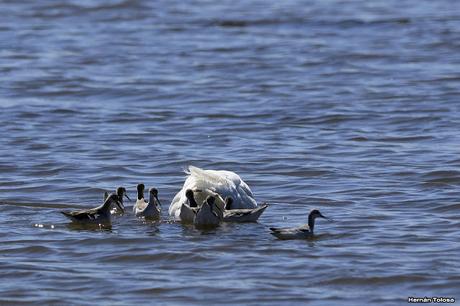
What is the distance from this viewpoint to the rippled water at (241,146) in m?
9.96

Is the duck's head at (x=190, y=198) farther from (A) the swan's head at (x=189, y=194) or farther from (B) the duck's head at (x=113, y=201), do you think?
(B) the duck's head at (x=113, y=201)

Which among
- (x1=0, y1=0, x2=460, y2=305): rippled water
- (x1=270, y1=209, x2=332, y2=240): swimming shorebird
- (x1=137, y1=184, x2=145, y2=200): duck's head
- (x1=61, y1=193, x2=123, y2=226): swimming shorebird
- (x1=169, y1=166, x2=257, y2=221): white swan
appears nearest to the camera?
(x1=0, y1=0, x2=460, y2=305): rippled water

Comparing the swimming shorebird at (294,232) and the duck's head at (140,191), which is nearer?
the swimming shorebird at (294,232)

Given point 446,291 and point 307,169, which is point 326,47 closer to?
point 307,169

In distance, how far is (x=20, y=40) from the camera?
2781 centimetres

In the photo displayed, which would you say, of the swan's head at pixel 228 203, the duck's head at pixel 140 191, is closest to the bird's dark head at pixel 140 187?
the duck's head at pixel 140 191

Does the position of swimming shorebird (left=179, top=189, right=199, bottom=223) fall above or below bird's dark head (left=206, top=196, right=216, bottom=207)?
below

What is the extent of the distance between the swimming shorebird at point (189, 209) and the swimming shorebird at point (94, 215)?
2.21ft

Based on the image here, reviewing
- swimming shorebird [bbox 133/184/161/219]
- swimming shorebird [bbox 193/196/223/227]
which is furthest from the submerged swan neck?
swimming shorebird [bbox 133/184/161/219]

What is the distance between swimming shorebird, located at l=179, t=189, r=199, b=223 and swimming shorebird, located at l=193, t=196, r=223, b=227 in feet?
0.17

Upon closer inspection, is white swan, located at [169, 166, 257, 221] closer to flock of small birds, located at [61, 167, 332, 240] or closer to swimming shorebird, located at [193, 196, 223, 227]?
flock of small birds, located at [61, 167, 332, 240]

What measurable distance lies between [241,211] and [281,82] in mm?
10090

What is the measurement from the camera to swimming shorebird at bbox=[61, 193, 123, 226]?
11.8 metres

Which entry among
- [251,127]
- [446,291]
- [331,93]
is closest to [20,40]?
[331,93]
